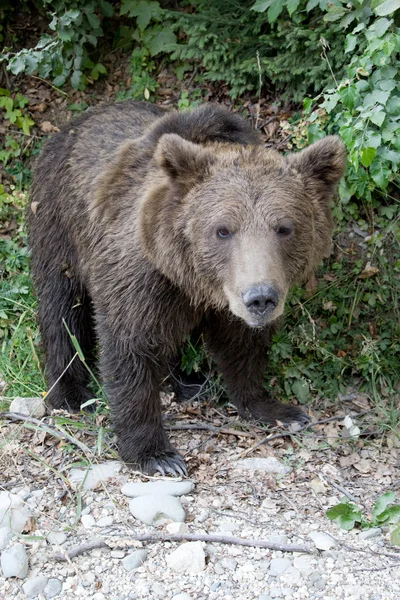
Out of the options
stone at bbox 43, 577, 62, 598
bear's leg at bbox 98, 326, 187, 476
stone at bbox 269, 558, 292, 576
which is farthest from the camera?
bear's leg at bbox 98, 326, 187, 476

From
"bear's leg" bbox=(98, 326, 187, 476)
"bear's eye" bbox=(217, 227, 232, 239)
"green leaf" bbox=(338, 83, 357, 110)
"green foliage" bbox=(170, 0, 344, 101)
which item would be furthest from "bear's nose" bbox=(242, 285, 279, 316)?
"green foliage" bbox=(170, 0, 344, 101)

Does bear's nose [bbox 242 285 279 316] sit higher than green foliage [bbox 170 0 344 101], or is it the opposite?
green foliage [bbox 170 0 344 101]

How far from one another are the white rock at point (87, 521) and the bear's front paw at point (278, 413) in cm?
191

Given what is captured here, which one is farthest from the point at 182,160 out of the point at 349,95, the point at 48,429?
the point at 48,429

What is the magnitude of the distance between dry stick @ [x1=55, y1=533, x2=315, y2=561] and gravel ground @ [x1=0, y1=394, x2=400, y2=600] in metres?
0.02

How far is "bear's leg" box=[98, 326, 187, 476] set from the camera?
17.6 feet

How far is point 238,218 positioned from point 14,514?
85.3 inches

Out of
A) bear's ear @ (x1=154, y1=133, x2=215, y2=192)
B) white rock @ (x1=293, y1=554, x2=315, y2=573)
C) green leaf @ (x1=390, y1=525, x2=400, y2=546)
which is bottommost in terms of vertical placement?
white rock @ (x1=293, y1=554, x2=315, y2=573)

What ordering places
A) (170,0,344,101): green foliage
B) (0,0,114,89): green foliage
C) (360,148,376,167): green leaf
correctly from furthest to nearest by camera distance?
(0,0,114,89): green foliage
(170,0,344,101): green foliage
(360,148,376,167): green leaf

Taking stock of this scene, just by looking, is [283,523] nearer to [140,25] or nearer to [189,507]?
[189,507]

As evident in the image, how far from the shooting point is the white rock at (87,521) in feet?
15.4

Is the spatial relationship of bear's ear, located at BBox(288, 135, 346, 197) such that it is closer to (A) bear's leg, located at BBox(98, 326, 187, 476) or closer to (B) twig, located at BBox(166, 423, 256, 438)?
(A) bear's leg, located at BBox(98, 326, 187, 476)

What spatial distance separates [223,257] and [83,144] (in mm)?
2032

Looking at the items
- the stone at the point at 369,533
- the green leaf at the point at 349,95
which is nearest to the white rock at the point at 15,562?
the stone at the point at 369,533
